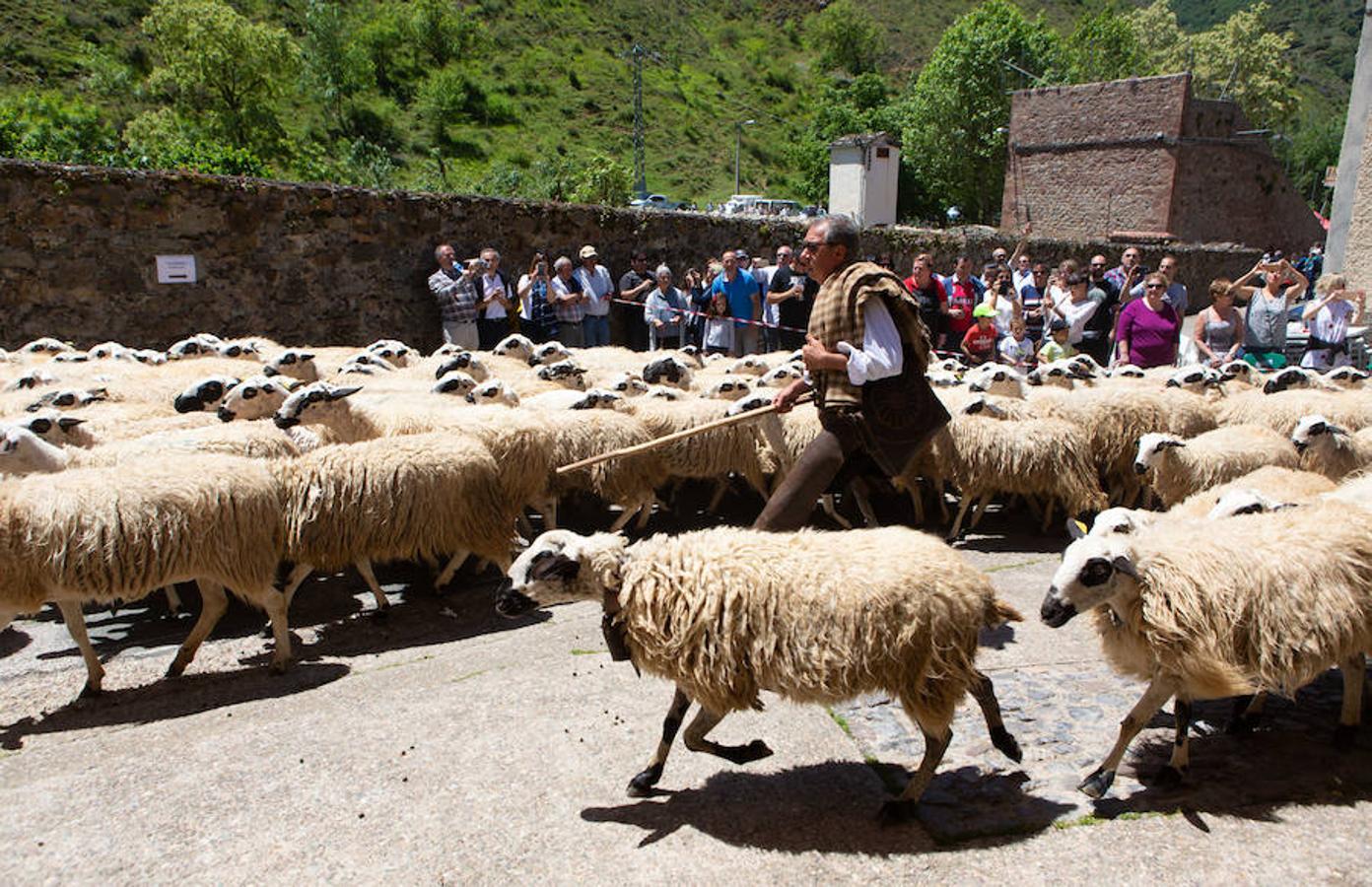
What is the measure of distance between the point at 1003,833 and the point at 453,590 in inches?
166

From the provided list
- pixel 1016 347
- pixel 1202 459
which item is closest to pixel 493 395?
pixel 1202 459

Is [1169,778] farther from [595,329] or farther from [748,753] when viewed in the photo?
[595,329]

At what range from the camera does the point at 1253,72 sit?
219 ft

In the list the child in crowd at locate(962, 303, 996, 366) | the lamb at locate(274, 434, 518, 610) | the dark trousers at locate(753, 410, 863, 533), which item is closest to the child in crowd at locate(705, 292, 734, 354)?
the child in crowd at locate(962, 303, 996, 366)

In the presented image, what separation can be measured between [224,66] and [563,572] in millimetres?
42029

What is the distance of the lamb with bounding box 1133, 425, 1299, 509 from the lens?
6.36 metres

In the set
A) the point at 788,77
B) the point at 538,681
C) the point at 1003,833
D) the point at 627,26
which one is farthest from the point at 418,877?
the point at 788,77

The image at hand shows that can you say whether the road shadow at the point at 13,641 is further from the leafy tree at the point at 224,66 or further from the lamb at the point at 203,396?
the leafy tree at the point at 224,66

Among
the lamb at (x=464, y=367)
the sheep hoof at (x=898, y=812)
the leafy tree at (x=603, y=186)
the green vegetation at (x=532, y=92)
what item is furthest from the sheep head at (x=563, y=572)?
the leafy tree at (x=603, y=186)

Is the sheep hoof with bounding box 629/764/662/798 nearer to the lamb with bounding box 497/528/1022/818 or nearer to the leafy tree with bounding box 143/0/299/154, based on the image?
the lamb with bounding box 497/528/1022/818

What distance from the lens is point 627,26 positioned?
87062mm

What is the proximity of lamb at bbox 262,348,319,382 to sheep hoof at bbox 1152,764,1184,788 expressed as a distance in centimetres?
747

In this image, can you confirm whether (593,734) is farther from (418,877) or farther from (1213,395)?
(1213,395)

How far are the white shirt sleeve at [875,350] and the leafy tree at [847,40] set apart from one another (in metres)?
113
